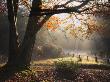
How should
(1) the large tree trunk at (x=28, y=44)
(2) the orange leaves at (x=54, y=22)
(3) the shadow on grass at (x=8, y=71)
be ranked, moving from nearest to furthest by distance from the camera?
(3) the shadow on grass at (x=8, y=71) < (1) the large tree trunk at (x=28, y=44) < (2) the orange leaves at (x=54, y=22)

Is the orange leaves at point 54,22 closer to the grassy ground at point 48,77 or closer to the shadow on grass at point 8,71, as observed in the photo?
the grassy ground at point 48,77

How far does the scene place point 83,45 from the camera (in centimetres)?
13725

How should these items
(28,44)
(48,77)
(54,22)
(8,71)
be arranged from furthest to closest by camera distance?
(54,22), (28,44), (8,71), (48,77)

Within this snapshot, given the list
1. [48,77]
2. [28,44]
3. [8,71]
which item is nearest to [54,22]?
[28,44]

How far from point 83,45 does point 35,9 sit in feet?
388

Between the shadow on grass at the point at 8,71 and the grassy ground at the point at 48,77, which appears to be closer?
the grassy ground at the point at 48,77

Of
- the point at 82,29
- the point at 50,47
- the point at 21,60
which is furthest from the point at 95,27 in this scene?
the point at 50,47

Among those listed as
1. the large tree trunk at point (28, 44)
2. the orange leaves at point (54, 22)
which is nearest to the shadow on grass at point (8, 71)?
the large tree trunk at point (28, 44)

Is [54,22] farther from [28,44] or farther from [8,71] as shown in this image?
[8,71]

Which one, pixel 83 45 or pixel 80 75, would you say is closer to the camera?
pixel 80 75

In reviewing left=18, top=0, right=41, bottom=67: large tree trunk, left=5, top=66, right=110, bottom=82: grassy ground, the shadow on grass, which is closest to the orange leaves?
left=18, top=0, right=41, bottom=67: large tree trunk

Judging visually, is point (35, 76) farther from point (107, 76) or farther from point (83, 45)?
point (83, 45)

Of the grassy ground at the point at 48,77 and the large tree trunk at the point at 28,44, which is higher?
the large tree trunk at the point at 28,44

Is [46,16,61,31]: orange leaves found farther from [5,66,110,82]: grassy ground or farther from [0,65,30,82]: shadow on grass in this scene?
[0,65,30,82]: shadow on grass
